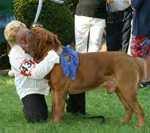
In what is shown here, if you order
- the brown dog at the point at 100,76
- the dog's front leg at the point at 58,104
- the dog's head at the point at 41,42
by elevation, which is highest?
the dog's head at the point at 41,42

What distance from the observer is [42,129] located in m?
7.55

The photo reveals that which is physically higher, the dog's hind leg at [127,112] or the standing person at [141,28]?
the standing person at [141,28]

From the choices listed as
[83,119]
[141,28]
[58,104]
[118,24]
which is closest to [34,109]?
[58,104]

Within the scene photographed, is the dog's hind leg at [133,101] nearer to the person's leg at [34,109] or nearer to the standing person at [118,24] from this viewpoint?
the person's leg at [34,109]

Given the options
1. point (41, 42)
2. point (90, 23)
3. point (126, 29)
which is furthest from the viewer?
point (126, 29)

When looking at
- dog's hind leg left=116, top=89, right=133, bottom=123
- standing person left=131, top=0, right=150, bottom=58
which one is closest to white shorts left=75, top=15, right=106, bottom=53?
standing person left=131, top=0, right=150, bottom=58

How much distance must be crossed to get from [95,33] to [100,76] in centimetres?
404

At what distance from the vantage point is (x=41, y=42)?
768 centimetres

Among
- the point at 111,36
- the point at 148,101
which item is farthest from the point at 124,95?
the point at 111,36

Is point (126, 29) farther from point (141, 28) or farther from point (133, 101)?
point (133, 101)

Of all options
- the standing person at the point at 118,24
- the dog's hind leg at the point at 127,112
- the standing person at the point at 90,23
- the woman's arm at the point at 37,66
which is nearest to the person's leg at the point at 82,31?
the standing person at the point at 90,23

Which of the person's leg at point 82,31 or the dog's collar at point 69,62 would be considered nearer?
the dog's collar at point 69,62

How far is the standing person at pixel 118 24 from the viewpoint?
12617 millimetres

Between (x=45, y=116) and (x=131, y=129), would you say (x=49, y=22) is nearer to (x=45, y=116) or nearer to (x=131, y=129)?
(x=45, y=116)
